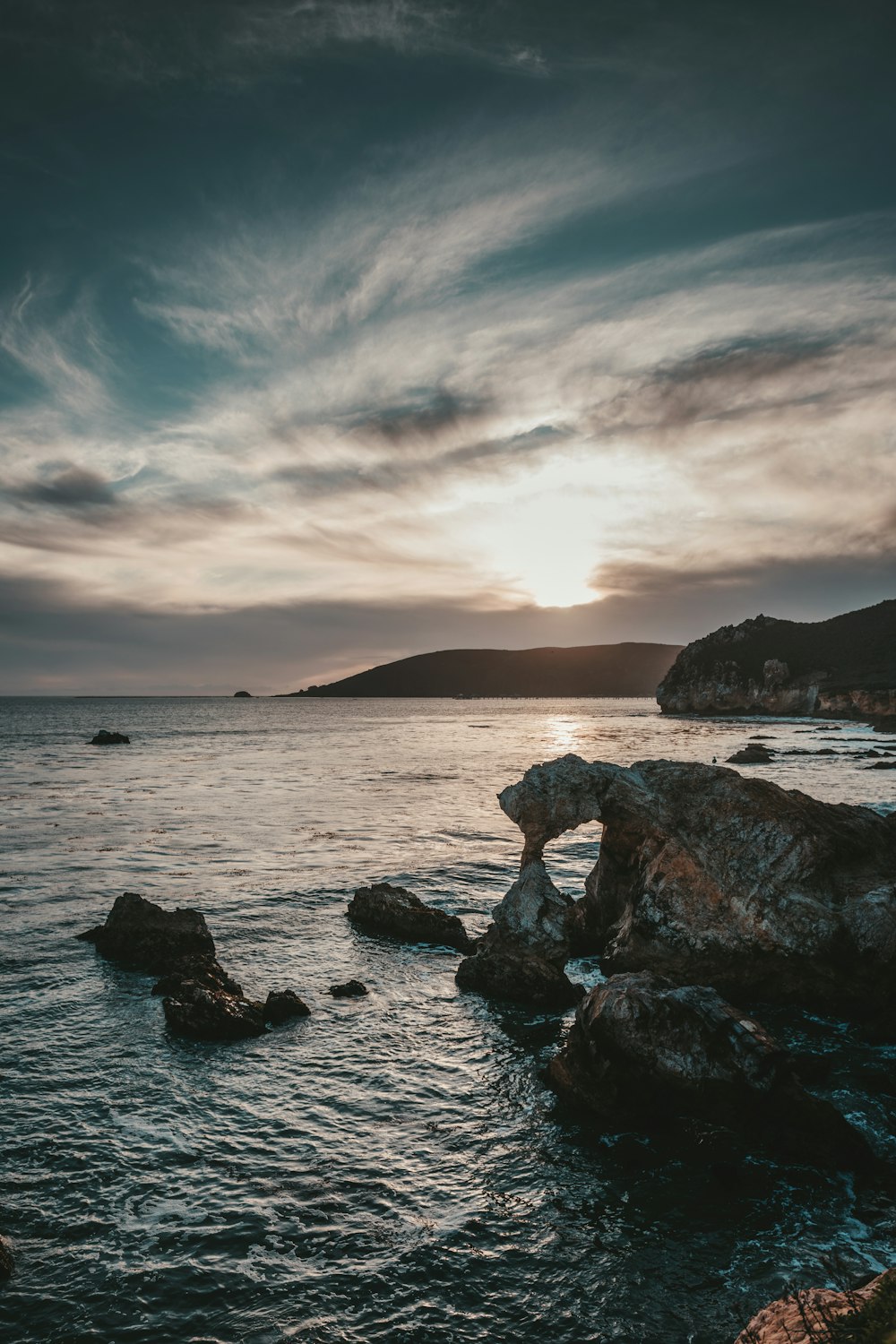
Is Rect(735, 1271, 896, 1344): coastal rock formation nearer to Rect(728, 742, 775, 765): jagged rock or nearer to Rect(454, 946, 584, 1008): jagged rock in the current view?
Rect(454, 946, 584, 1008): jagged rock

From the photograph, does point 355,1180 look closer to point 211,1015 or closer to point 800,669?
point 211,1015

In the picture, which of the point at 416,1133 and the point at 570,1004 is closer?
the point at 416,1133

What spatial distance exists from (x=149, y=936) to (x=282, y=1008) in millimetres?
5334

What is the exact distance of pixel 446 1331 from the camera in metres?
7.26

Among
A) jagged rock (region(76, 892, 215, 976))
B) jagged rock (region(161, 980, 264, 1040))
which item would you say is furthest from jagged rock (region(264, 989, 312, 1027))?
jagged rock (region(76, 892, 215, 976))

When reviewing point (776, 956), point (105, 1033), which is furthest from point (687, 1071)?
point (105, 1033)

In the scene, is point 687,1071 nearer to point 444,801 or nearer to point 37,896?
point 37,896

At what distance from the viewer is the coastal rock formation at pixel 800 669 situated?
149 meters

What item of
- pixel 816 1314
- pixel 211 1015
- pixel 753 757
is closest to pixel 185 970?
pixel 211 1015

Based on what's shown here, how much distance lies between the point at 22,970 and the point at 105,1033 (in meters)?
4.95

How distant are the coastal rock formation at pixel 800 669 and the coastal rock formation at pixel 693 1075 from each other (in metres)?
139

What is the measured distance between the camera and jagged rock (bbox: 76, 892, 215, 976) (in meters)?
17.8

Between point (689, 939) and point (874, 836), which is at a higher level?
point (874, 836)

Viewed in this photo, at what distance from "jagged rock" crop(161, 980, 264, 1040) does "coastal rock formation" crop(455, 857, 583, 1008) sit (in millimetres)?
4813
